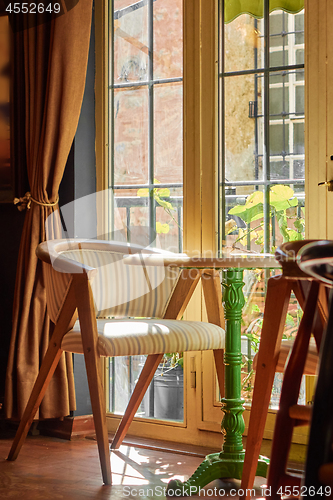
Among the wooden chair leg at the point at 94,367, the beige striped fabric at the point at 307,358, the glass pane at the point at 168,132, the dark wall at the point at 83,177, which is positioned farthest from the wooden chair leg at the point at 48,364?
the glass pane at the point at 168,132

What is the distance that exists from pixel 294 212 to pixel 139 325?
90cm

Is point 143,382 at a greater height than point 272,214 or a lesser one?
lesser

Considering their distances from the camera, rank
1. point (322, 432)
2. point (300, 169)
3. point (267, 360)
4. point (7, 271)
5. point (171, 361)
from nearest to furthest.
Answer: point (322, 432) < point (267, 360) < point (300, 169) < point (171, 361) < point (7, 271)

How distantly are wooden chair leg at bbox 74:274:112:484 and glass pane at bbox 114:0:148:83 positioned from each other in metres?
1.40

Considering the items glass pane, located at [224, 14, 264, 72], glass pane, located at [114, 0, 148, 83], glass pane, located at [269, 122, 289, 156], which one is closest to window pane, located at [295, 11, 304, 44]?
glass pane, located at [224, 14, 264, 72]

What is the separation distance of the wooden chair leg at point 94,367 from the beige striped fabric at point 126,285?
518mm

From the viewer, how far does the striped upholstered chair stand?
82.7 inches

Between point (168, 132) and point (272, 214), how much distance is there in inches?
28.2

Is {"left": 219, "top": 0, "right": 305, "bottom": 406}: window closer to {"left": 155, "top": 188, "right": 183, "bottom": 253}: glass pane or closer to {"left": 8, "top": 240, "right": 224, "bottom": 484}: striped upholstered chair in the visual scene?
{"left": 155, "top": 188, "right": 183, "bottom": 253}: glass pane

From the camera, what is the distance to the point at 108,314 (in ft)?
8.84

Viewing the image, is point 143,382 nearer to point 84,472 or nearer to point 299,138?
point 84,472

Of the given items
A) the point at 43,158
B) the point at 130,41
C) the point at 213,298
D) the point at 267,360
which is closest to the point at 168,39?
the point at 130,41

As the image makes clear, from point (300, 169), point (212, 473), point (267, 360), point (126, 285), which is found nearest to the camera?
point (267, 360)

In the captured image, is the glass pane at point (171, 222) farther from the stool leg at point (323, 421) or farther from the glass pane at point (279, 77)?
the stool leg at point (323, 421)
